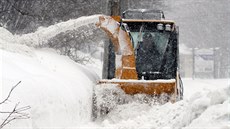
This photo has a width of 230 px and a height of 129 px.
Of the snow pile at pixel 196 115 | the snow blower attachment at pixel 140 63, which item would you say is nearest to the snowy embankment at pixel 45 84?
the snow blower attachment at pixel 140 63

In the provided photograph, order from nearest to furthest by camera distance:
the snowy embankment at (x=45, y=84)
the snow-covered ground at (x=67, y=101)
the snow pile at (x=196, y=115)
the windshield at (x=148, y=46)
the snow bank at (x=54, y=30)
A: 1. the snow pile at (x=196, y=115)
2. the snow-covered ground at (x=67, y=101)
3. the snowy embankment at (x=45, y=84)
4. the snow bank at (x=54, y=30)
5. the windshield at (x=148, y=46)

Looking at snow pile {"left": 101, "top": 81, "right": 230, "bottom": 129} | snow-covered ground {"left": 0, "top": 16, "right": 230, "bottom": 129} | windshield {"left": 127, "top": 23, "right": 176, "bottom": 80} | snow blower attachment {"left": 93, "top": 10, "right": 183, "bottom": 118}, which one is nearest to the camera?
snow pile {"left": 101, "top": 81, "right": 230, "bottom": 129}

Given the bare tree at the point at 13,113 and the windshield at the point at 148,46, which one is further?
the windshield at the point at 148,46

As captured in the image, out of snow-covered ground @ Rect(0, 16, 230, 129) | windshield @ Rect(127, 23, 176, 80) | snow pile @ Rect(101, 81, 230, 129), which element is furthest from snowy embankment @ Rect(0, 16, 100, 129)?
windshield @ Rect(127, 23, 176, 80)

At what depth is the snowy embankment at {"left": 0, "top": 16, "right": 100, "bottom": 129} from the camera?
18.7 feet

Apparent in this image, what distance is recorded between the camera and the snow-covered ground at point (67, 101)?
486 centimetres

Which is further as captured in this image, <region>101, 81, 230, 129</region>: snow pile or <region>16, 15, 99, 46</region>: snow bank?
<region>16, 15, 99, 46</region>: snow bank

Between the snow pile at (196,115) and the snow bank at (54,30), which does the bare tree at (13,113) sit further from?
the snow bank at (54,30)

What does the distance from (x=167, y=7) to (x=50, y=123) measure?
2048cm

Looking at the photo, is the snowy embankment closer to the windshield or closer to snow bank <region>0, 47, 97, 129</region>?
snow bank <region>0, 47, 97, 129</region>

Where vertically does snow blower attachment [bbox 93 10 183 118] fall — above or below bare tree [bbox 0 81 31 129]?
above

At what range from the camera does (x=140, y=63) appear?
10688 mm

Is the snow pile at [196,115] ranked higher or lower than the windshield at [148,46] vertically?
lower

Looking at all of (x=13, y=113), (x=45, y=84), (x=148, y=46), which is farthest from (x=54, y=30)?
(x=13, y=113)
